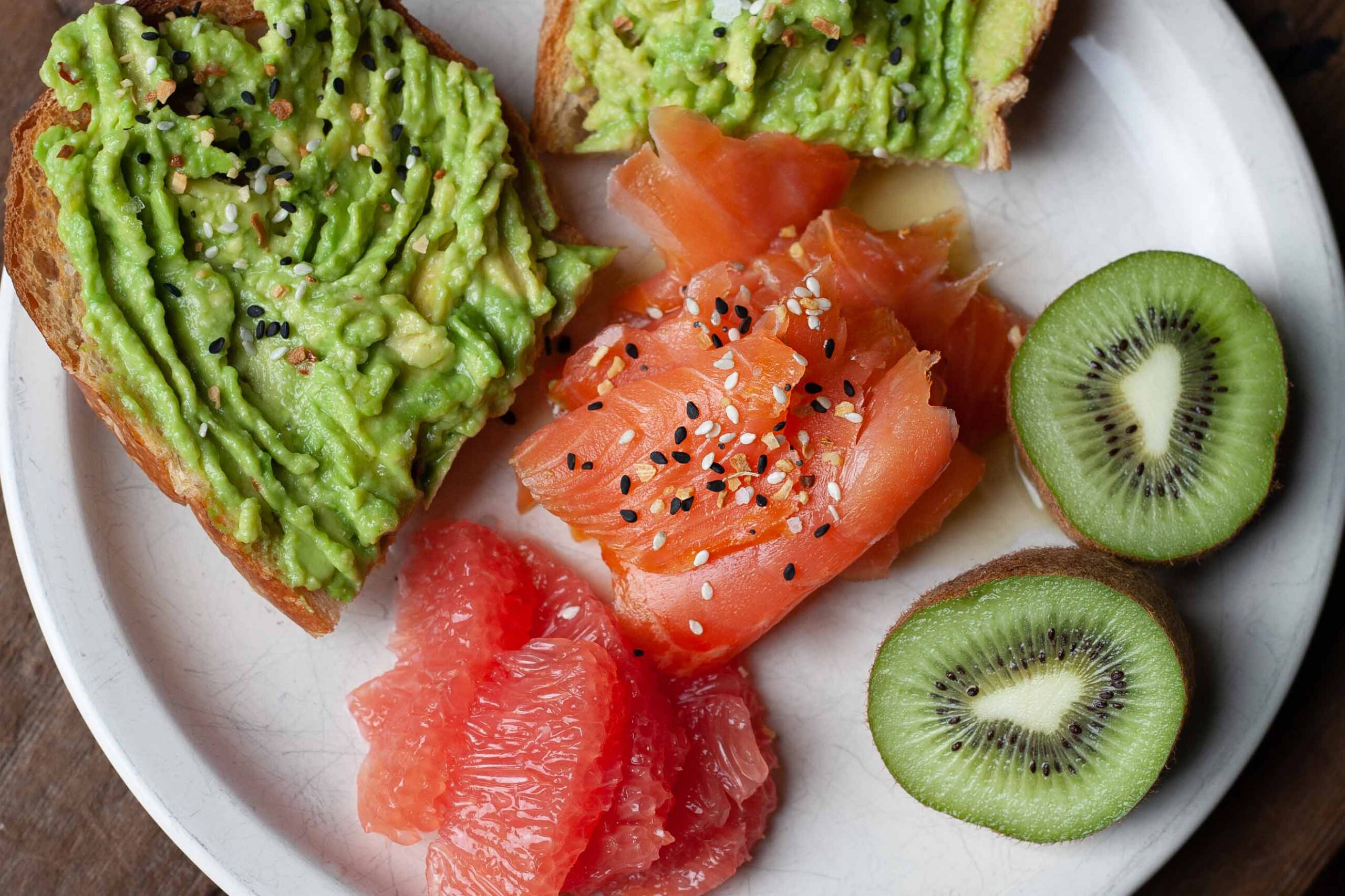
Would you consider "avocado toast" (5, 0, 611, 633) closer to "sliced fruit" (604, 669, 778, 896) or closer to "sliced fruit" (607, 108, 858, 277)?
"sliced fruit" (607, 108, 858, 277)

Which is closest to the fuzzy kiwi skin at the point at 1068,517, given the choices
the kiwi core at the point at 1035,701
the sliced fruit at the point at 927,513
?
the sliced fruit at the point at 927,513

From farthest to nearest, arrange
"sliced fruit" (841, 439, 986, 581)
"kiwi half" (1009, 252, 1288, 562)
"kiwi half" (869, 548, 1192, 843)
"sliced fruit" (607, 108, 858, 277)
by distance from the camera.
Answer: "sliced fruit" (841, 439, 986, 581)
"sliced fruit" (607, 108, 858, 277)
"kiwi half" (1009, 252, 1288, 562)
"kiwi half" (869, 548, 1192, 843)

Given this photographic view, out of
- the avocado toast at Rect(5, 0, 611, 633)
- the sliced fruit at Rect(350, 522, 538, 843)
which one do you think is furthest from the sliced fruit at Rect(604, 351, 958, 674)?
the avocado toast at Rect(5, 0, 611, 633)

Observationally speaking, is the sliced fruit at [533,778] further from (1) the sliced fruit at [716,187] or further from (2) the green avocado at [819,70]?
(2) the green avocado at [819,70]

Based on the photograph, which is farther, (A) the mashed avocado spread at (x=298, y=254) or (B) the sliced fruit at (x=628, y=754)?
(B) the sliced fruit at (x=628, y=754)

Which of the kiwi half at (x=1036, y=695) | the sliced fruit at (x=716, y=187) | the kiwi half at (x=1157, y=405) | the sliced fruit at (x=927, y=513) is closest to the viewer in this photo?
the kiwi half at (x=1036, y=695)

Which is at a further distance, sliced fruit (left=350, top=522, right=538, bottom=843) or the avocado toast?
sliced fruit (left=350, top=522, right=538, bottom=843)

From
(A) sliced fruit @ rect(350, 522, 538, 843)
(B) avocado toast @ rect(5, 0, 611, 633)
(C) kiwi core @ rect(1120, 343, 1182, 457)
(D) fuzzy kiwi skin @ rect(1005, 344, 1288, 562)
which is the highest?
(C) kiwi core @ rect(1120, 343, 1182, 457)
